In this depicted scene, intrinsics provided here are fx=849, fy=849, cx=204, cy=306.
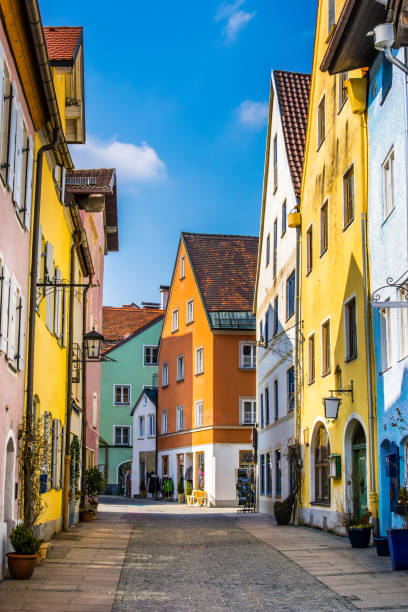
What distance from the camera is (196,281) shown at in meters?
43.8

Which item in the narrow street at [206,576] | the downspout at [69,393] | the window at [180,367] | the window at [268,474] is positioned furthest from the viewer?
the window at [180,367]

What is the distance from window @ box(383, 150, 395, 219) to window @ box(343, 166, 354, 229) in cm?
237

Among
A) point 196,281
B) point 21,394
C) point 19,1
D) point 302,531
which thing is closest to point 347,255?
point 302,531

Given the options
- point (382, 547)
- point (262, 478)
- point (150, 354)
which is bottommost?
point (382, 547)

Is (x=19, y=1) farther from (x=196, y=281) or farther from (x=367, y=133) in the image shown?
(x=196, y=281)

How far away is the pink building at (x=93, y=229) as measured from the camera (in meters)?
24.8

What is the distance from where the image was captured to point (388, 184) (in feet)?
54.4

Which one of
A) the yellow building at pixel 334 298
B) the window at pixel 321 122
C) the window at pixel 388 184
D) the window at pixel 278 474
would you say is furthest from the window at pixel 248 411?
the window at pixel 388 184

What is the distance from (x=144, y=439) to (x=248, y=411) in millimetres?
12977

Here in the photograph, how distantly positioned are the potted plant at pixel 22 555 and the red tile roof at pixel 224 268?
3031cm

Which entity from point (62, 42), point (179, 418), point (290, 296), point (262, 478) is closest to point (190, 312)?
point (179, 418)

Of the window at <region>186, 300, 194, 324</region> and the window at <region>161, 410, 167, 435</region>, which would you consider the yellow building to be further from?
the window at <region>161, 410, 167, 435</region>

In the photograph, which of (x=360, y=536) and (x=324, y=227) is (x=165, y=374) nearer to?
(x=324, y=227)

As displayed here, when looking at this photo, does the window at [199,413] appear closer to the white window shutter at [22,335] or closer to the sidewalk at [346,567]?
the sidewalk at [346,567]
